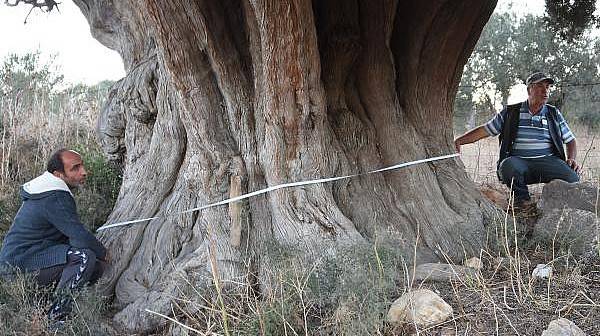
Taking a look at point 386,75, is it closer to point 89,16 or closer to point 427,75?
point 427,75

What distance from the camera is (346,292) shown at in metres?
3.04

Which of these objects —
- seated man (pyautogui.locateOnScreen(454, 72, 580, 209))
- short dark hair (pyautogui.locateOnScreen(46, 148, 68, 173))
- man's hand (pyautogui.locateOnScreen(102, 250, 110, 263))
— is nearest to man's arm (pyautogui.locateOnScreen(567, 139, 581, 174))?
seated man (pyautogui.locateOnScreen(454, 72, 580, 209))

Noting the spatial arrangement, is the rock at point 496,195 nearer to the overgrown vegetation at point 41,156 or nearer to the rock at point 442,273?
the rock at point 442,273

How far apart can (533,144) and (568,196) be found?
1072 millimetres

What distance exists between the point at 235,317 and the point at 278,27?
180 cm

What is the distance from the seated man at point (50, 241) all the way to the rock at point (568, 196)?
12.5ft

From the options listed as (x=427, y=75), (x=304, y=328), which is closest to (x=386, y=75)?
(x=427, y=75)

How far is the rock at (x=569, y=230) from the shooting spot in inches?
148

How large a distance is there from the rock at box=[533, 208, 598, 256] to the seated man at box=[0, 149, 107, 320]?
3243 millimetres

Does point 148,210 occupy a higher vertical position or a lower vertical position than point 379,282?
higher

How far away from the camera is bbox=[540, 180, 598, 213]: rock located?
15.6ft

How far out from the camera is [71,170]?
13.5 feet

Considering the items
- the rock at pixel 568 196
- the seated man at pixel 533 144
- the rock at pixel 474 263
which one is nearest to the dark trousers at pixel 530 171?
the seated man at pixel 533 144

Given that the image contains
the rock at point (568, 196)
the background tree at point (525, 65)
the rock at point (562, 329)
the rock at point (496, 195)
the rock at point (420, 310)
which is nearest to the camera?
the rock at point (562, 329)
